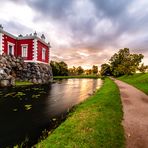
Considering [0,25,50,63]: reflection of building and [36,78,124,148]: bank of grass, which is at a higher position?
[0,25,50,63]: reflection of building

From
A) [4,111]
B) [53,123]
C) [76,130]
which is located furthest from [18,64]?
[76,130]

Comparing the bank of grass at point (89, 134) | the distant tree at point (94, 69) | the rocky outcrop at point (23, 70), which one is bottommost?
the bank of grass at point (89, 134)

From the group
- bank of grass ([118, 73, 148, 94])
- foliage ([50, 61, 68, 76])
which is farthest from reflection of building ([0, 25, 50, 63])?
foliage ([50, 61, 68, 76])

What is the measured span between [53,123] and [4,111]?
11.8 ft

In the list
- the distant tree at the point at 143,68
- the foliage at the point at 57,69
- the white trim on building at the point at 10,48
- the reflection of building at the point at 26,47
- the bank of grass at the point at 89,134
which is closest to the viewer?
the bank of grass at the point at 89,134

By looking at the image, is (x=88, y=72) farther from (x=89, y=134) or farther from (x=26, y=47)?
(x=89, y=134)

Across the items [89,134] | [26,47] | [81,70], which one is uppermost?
[26,47]

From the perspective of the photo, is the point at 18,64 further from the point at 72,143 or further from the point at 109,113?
the point at 72,143

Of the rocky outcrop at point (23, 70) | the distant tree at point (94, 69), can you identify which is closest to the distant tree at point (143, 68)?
the rocky outcrop at point (23, 70)

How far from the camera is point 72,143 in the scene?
4766 millimetres

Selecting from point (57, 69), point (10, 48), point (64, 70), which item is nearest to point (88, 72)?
point (64, 70)

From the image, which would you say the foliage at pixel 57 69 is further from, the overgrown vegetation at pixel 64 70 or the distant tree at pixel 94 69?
the distant tree at pixel 94 69

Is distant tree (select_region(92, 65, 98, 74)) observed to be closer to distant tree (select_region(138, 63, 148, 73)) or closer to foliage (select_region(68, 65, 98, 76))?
foliage (select_region(68, 65, 98, 76))

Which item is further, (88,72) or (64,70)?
(88,72)
